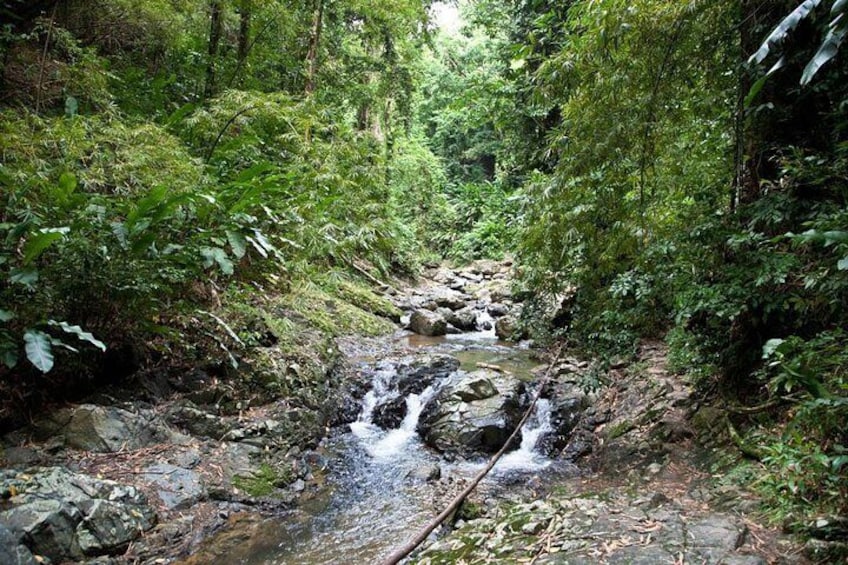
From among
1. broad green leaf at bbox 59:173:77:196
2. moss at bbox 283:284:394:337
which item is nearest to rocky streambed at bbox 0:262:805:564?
moss at bbox 283:284:394:337

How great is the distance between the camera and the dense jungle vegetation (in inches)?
119

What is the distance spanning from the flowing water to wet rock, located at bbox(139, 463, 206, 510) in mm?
602

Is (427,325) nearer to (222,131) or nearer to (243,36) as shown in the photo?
(222,131)

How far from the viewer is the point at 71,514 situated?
3.06 meters

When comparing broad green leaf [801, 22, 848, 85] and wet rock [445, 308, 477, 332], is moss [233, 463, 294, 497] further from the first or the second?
wet rock [445, 308, 477, 332]

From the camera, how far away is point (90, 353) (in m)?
3.94

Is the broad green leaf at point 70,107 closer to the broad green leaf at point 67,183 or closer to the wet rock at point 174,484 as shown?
the broad green leaf at point 67,183

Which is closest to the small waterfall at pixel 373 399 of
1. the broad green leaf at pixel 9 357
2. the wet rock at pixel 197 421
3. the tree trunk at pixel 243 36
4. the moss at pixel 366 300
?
the wet rock at pixel 197 421

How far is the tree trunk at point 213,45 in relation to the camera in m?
7.73

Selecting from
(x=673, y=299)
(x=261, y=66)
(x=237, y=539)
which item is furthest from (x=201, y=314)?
Result: (x=261, y=66)

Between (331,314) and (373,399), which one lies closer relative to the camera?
(373,399)

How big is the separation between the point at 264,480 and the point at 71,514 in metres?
1.52

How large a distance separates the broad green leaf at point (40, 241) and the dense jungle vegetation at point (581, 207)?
2 cm

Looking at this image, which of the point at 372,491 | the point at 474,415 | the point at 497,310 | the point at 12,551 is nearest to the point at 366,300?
the point at 497,310
